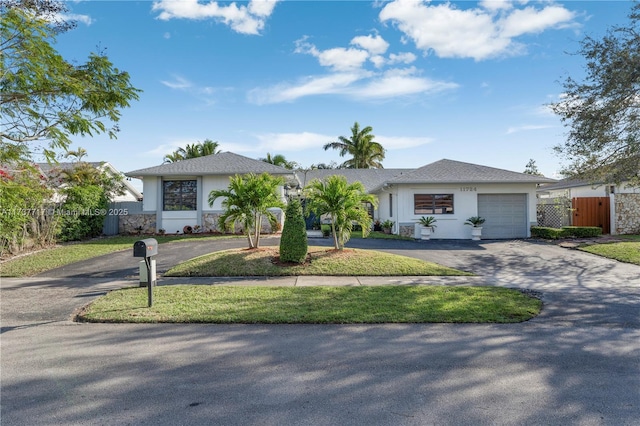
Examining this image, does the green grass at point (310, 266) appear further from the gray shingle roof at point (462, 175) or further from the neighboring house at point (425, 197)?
the gray shingle roof at point (462, 175)

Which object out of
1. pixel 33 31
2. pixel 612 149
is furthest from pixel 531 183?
pixel 33 31

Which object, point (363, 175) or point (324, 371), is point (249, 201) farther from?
point (363, 175)

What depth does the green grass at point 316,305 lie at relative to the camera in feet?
18.3

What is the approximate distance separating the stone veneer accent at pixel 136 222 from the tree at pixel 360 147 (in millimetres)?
23054

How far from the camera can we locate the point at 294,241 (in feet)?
31.9

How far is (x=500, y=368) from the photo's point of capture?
3910 millimetres

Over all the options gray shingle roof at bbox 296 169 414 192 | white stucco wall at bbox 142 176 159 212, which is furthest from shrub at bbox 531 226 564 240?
white stucco wall at bbox 142 176 159 212

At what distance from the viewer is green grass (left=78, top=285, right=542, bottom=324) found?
18.3 feet

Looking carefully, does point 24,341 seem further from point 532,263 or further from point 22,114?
point 532,263

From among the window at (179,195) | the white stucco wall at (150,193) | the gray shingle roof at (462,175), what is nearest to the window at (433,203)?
the gray shingle roof at (462,175)

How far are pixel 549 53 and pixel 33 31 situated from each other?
48.2 feet

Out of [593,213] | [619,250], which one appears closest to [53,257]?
Result: [619,250]

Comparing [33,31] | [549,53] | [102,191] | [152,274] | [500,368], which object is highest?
[549,53]

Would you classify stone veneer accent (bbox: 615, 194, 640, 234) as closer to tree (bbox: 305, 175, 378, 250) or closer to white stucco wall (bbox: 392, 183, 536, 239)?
white stucco wall (bbox: 392, 183, 536, 239)
